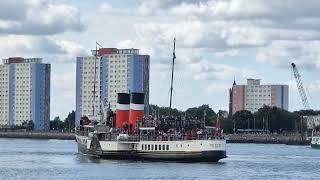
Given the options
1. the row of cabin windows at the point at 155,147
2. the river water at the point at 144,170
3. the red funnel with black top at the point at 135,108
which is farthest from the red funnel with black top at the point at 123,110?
the row of cabin windows at the point at 155,147

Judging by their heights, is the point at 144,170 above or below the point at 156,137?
below

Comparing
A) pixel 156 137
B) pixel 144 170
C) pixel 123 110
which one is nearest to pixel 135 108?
pixel 123 110

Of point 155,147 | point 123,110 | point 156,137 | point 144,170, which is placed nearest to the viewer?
point 144,170

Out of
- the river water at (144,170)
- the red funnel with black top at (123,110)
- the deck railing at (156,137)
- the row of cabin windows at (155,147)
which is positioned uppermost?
the red funnel with black top at (123,110)

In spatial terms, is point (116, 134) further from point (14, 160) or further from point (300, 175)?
point (300, 175)

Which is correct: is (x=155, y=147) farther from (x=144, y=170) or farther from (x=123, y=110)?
(x=144, y=170)

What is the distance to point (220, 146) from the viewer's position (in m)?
133

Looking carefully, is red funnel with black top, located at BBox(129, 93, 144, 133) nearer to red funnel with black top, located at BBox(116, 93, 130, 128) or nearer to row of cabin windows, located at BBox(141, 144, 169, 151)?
red funnel with black top, located at BBox(116, 93, 130, 128)

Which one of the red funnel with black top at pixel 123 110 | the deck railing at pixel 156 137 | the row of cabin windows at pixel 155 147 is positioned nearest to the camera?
the deck railing at pixel 156 137

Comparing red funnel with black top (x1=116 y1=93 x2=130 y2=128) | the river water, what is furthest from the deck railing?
red funnel with black top (x1=116 y1=93 x2=130 y2=128)

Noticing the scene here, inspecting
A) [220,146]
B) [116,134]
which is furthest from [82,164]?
[220,146]

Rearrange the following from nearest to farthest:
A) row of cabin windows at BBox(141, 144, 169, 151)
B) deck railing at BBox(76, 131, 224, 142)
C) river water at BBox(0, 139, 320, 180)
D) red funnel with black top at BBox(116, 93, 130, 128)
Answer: river water at BBox(0, 139, 320, 180) → deck railing at BBox(76, 131, 224, 142) → row of cabin windows at BBox(141, 144, 169, 151) → red funnel with black top at BBox(116, 93, 130, 128)

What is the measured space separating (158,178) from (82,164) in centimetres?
2873

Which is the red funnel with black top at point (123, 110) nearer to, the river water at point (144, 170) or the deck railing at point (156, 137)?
the deck railing at point (156, 137)
